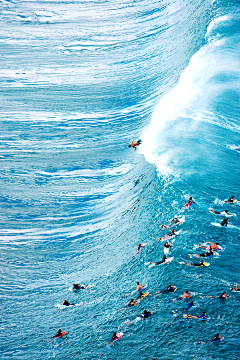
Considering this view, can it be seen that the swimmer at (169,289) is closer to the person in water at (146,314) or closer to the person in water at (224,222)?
the person in water at (146,314)

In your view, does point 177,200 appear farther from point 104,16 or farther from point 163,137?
point 104,16

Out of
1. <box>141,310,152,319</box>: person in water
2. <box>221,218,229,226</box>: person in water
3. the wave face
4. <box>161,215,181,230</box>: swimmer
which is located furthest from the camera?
<box>161,215,181,230</box>: swimmer

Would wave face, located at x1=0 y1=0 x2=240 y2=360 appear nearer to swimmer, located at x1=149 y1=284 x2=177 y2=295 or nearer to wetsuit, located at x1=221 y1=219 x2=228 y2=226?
swimmer, located at x1=149 y1=284 x2=177 y2=295

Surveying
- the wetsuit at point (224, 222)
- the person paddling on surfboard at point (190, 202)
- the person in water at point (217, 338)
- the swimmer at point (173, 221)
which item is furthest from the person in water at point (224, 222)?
the person in water at point (217, 338)

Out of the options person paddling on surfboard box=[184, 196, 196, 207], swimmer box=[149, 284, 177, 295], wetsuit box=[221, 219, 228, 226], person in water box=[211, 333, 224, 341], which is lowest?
person in water box=[211, 333, 224, 341]

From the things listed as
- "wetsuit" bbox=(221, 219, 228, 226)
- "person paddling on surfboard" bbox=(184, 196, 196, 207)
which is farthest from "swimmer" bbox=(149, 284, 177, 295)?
"person paddling on surfboard" bbox=(184, 196, 196, 207)

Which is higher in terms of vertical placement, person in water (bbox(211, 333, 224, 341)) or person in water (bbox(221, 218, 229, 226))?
person in water (bbox(221, 218, 229, 226))

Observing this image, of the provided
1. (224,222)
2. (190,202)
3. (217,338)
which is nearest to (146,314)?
(217,338)

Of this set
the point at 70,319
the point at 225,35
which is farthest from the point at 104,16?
the point at 70,319
